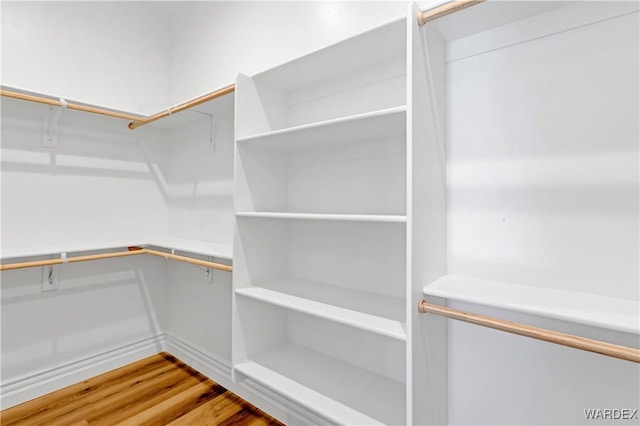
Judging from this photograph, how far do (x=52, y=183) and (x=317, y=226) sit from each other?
1665mm

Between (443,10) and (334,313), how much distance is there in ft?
3.39

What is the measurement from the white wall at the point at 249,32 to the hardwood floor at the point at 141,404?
6.24 feet

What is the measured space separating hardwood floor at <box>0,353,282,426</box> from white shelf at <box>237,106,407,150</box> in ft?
4.62

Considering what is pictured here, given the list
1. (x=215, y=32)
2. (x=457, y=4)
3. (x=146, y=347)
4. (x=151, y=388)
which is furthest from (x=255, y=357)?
(x=215, y=32)

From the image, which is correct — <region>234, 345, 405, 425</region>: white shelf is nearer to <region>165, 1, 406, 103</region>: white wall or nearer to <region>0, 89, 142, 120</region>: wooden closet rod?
<region>165, 1, 406, 103</region>: white wall

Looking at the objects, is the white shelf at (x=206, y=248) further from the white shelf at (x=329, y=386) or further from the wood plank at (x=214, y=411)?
the wood plank at (x=214, y=411)

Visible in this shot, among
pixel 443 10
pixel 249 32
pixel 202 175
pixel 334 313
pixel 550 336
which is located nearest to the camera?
pixel 550 336

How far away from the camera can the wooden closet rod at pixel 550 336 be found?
0.69 m

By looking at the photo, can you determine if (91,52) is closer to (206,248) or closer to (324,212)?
(206,248)

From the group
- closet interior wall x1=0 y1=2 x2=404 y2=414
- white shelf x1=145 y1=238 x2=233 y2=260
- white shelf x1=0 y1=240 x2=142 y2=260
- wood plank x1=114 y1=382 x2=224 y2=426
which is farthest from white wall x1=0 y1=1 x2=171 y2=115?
wood plank x1=114 y1=382 x2=224 y2=426

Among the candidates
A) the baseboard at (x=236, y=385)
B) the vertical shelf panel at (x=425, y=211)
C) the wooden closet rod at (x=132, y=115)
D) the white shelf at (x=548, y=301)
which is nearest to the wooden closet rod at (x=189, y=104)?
the wooden closet rod at (x=132, y=115)

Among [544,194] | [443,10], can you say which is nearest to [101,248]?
[443,10]

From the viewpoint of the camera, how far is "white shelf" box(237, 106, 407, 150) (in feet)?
3.45

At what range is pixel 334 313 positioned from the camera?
3.83ft
